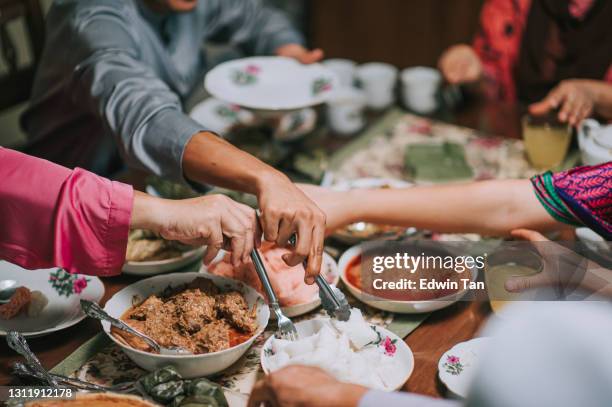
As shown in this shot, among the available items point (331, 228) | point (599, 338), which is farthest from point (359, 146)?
point (599, 338)

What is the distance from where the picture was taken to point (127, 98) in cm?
162

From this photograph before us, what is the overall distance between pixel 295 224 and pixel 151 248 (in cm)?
38

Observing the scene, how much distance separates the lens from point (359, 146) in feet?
6.87

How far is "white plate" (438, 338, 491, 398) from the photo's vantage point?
1115mm

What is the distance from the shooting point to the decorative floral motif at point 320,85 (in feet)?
6.23

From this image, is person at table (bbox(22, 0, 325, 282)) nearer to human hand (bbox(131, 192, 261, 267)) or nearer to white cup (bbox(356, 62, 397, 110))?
human hand (bbox(131, 192, 261, 267))

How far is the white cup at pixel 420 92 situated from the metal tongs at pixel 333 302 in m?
1.16

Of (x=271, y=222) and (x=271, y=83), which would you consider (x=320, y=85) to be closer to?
(x=271, y=83)

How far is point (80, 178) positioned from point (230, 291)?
0.35 meters

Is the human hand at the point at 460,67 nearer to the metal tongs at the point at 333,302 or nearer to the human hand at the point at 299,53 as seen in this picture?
the human hand at the point at 299,53

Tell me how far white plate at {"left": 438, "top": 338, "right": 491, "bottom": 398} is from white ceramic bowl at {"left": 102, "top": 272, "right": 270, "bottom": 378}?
1.09ft

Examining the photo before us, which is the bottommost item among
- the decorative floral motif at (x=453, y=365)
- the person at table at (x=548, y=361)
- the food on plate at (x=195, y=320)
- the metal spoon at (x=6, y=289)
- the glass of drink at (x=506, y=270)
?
the metal spoon at (x=6, y=289)

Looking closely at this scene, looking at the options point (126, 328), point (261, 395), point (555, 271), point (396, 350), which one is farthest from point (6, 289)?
point (555, 271)

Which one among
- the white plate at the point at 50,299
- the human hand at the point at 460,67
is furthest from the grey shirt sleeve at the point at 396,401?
the human hand at the point at 460,67
